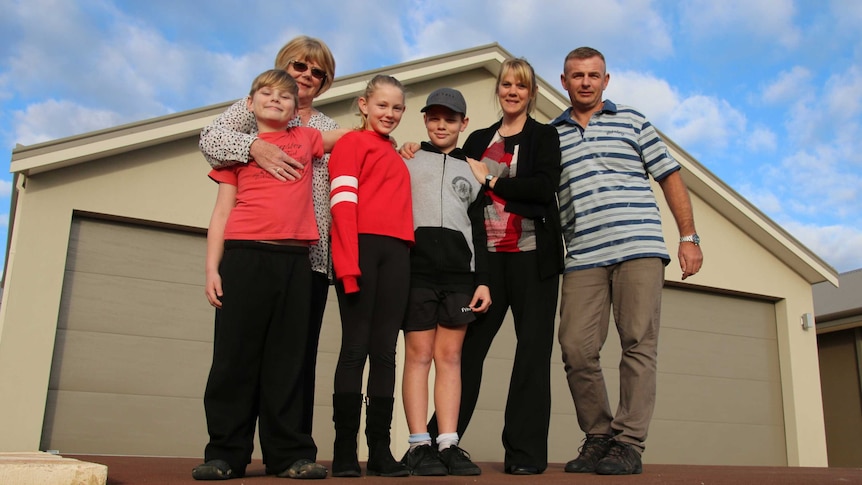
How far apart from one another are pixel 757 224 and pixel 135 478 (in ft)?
27.1

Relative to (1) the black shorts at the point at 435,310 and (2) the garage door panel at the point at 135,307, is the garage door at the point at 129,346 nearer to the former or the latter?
(2) the garage door panel at the point at 135,307

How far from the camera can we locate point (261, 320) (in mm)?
2695

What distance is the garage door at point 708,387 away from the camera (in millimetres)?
8289

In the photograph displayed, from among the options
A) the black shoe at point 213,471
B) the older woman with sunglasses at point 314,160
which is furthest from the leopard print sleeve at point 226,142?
the black shoe at point 213,471

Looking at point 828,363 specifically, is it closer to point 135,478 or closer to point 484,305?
point 484,305

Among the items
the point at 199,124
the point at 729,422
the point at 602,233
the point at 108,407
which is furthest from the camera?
the point at 729,422

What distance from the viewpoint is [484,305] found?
3.12 m

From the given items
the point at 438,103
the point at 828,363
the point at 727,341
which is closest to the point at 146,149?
the point at 438,103

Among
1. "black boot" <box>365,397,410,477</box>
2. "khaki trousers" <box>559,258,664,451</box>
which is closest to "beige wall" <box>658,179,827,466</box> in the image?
"khaki trousers" <box>559,258,664,451</box>

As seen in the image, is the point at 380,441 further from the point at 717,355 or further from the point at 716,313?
the point at 716,313

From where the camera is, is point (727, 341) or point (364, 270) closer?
point (364, 270)

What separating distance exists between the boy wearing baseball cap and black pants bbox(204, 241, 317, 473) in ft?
1.50

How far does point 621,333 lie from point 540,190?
0.75 meters

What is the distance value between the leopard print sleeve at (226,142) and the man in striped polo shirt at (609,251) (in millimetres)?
1523
